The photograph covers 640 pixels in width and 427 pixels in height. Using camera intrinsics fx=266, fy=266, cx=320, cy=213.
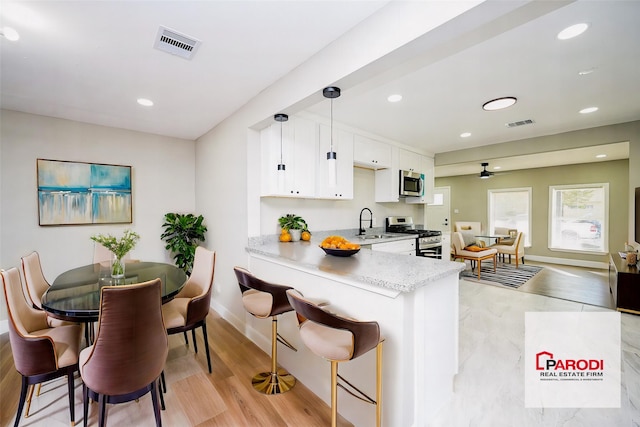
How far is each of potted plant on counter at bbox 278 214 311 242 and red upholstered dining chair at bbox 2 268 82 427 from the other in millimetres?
1910

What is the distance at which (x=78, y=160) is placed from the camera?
10.7 feet

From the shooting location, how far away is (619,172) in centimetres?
595

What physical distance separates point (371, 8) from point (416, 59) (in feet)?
2.10

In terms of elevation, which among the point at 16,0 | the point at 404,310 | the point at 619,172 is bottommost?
the point at 404,310

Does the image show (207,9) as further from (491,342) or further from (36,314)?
(491,342)

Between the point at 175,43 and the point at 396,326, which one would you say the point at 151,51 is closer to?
the point at 175,43

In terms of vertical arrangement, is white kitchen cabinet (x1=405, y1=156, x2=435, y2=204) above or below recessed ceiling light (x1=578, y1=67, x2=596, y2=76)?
below

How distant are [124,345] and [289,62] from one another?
212 centimetres

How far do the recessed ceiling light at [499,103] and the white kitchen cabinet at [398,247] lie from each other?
2.00 m

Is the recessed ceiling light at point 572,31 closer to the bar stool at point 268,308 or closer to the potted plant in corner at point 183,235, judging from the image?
the bar stool at point 268,308

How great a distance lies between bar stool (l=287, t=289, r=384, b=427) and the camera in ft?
4.06

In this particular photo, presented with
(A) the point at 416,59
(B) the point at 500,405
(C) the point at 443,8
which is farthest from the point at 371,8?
(B) the point at 500,405

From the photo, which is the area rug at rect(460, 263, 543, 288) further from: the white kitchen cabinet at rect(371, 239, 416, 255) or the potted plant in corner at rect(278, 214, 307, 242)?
the potted plant in corner at rect(278, 214, 307, 242)

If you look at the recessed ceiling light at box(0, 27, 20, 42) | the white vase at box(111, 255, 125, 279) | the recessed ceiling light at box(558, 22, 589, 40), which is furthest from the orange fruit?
the recessed ceiling light at box(558, 22, 589, 40)
